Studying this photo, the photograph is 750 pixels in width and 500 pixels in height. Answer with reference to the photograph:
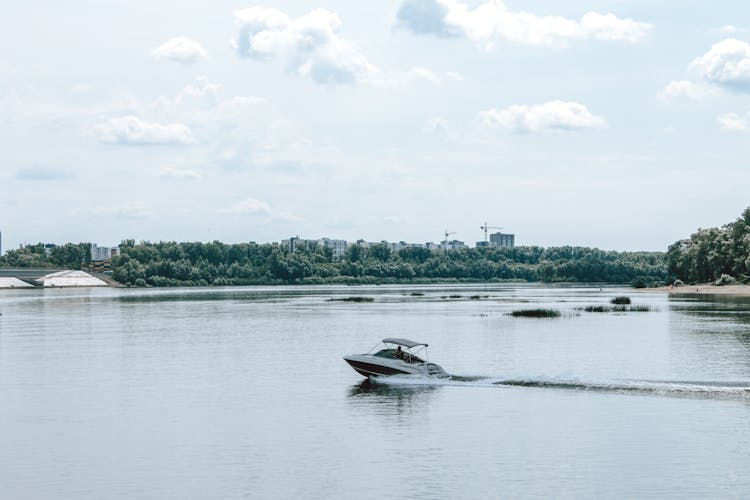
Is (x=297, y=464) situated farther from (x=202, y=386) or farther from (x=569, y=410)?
(x=202, y=386)

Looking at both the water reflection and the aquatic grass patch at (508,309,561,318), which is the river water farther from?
the aquatic grass patch at (508,309,561,318)

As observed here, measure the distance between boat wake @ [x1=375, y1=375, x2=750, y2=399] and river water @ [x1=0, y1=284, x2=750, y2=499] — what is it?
0.19m

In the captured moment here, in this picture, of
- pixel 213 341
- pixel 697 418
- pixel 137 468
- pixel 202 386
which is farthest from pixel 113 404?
pixel 213 341

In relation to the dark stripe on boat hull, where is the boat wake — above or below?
below

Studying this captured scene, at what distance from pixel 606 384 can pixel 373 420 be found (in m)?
17.6

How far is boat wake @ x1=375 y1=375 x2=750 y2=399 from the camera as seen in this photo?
192 feet

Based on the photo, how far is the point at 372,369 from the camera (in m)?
67.8

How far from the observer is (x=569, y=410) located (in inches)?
2119

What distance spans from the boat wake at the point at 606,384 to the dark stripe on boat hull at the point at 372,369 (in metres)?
0.38

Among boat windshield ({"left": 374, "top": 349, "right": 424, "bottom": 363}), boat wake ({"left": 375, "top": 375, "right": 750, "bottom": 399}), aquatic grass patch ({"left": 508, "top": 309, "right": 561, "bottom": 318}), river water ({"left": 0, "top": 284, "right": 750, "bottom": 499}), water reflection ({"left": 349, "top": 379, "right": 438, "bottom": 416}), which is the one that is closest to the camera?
river water ({"left": 0, "top": 284, "right": 750, "bottom": 499})

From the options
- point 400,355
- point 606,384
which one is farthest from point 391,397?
point 606,384

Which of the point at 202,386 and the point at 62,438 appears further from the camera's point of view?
the point at 202,386

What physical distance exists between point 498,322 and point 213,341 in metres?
41.5

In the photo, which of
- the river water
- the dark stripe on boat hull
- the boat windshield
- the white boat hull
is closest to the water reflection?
the river water
